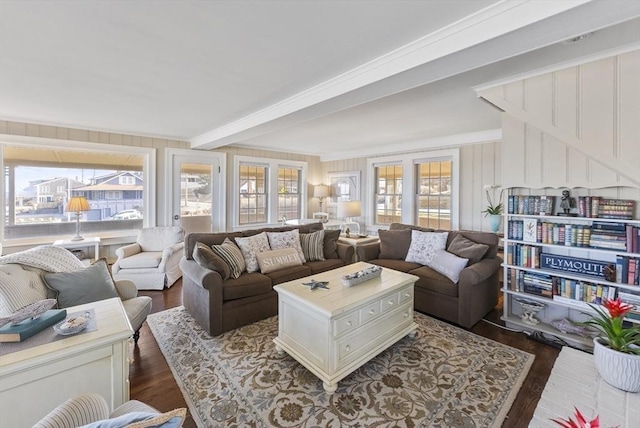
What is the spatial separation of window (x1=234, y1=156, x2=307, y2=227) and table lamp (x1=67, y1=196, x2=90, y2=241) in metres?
2.41

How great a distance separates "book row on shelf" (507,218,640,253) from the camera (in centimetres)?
222

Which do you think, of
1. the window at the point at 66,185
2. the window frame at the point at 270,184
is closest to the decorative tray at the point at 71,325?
the window at the point at 66,185

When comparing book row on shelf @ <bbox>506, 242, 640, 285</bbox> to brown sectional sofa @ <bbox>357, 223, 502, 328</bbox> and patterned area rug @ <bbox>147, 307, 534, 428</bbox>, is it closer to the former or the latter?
brown sectional sofa @ <bbox>357, 223, 502, 328</bbox>

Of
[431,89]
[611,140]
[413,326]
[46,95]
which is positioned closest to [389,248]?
[413,326]

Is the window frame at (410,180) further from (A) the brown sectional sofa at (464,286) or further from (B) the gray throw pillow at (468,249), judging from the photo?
(B) the gray throw pillow at (468,249)

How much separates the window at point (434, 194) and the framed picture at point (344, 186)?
1.45 metres

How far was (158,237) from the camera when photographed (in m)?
4.60

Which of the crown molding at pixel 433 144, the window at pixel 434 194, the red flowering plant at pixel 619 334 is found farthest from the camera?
the window at pixel 434 194

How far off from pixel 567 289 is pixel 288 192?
5211 millimetres

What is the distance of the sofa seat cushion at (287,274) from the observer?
3.09 metres

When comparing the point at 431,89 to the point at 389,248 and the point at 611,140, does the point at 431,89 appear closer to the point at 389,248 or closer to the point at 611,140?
the point at 611,140

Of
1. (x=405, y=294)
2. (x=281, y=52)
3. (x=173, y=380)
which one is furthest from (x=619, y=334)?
(x=173, y=380)

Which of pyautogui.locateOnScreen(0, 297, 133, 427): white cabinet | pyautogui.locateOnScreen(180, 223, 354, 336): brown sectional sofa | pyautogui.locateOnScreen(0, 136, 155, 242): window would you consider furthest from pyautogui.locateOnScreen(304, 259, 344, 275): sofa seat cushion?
pyautogui.locateOnScreen(0, 136, 155, 242): window

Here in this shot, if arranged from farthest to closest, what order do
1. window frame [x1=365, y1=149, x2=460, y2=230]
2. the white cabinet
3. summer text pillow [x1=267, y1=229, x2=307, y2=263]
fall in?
window frame [x1=365, y1=149, x2=460, y2=230]
summer text pillow [x1=267, y1=229, x2=307, y2=263]
the white cabinet
